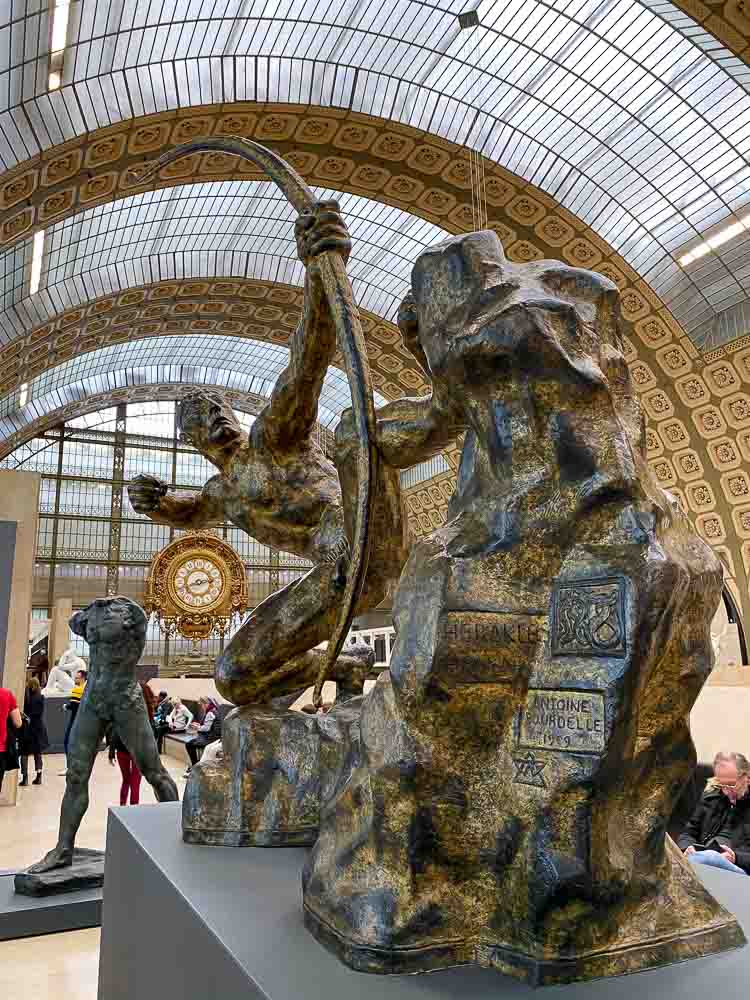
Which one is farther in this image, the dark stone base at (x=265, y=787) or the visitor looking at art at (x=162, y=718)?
the visitor looking at art at (x=162, y=718)

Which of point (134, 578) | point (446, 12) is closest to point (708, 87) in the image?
point (446, 12)

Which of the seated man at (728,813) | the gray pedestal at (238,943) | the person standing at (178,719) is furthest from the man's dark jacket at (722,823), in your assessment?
the person standing at (178,719)

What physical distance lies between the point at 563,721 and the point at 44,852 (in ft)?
27.8

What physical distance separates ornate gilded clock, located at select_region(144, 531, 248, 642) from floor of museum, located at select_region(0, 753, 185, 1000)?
12.0 meters

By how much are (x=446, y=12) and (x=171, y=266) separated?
10568 mm

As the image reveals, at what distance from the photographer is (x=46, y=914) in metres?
5.88

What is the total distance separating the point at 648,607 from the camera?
1859 mm

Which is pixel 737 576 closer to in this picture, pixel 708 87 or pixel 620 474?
pixel 708 87

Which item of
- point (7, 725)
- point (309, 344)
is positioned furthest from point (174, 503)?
point (7, 725)

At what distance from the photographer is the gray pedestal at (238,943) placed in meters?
1.82

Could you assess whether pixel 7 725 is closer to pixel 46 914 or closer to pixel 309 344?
pixel 46 914

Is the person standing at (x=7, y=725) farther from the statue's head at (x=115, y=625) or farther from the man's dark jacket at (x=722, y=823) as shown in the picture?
the man's dark jacket at (x=722, y=823)

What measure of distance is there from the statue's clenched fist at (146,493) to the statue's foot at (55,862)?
145 inches

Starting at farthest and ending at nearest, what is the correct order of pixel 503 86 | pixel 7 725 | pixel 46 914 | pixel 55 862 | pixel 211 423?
pixel 503 86 < pixel 7 725 < pixel 55 862 < pixel 46 914 < pixel 211 423
